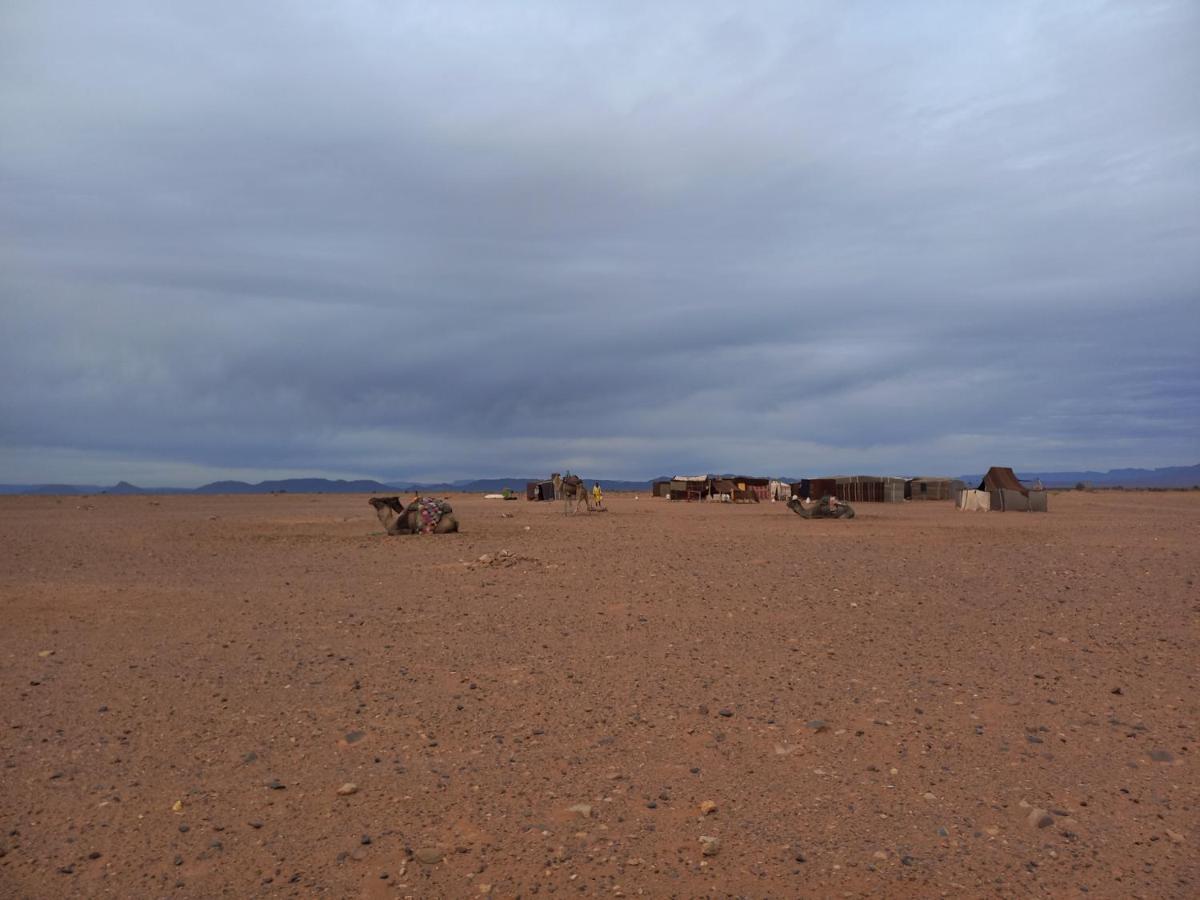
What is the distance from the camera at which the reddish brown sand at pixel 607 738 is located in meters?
6.04

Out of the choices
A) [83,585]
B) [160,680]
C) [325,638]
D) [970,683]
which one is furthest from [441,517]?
[970,683]

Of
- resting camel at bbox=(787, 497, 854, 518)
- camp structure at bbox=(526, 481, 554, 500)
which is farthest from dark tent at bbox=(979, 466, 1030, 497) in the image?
camp structure at bbox=(526, 481, 554, 500)

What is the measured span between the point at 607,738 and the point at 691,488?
70917mm

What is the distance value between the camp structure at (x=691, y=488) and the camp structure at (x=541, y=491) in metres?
10.5

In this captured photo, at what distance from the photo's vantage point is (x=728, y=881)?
584 cm

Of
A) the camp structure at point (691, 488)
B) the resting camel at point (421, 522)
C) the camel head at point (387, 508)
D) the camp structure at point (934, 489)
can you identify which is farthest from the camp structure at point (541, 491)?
the resting camel at point (421, 522)

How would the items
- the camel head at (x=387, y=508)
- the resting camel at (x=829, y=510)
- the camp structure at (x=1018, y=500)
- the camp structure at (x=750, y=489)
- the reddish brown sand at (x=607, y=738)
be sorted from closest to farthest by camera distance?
the reddish brown sand at (x=607, y=738) < the camel head at (x=387, y=508) < the resting camel at (x=829, y=510) < the camp structure at (x=1018, y=500) < the camp structure at (x=750, y=489)

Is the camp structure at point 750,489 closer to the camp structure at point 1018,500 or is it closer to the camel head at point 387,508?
the camp structure at point 1018,500

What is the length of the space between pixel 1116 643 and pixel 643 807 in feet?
24.3

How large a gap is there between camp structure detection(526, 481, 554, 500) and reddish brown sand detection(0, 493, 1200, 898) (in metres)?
64.3

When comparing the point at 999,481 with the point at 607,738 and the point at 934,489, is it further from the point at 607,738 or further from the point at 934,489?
the point at 607,738

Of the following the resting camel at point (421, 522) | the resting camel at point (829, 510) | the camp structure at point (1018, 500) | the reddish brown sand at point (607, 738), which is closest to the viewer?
the reddish brown sand at point (607, 738)

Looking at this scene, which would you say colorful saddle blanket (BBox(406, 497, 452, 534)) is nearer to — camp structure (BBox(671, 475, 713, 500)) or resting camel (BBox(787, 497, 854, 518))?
resting camel (BBox(787, 497, 854, 518))

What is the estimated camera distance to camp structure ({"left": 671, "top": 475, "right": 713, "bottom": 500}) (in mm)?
77625
